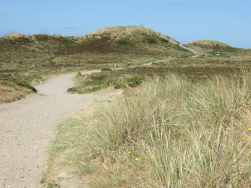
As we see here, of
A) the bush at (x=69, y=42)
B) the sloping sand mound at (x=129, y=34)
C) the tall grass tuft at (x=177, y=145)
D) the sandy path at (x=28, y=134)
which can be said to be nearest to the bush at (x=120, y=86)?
the sandy path at (x=28, y=134)

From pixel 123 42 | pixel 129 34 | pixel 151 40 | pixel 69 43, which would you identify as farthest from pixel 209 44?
pixel 69 43

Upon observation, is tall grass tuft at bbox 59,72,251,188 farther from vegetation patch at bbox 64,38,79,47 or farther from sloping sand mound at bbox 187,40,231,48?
sloping sand mound at bbox 187,40,231,48

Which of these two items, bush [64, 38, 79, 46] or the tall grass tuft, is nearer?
the tall grass tuft

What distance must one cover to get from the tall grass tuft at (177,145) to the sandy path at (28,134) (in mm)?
935

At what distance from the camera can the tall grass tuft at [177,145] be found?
121 inches

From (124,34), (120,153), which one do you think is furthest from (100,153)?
(124,34)

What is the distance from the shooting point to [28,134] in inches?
268

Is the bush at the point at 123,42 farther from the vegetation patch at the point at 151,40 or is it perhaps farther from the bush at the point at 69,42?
the bush at the point at 69,42

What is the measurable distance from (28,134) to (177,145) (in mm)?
3972

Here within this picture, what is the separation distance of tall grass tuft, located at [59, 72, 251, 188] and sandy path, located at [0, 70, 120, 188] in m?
0.94

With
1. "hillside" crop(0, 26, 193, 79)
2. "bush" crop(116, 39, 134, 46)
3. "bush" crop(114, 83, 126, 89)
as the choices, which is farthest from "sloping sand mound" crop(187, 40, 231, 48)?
"bush" crop(114, 83, 126, 89)

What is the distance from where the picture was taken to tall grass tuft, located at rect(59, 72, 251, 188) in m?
3.07

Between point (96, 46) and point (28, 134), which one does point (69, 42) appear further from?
point (28, 134)

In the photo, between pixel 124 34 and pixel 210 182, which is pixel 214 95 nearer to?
pixel 210 182
